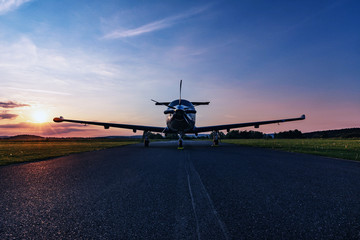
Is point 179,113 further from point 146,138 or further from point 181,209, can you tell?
point 181,209

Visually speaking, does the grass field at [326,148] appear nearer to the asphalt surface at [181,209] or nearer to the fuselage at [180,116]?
the fuselage at [180,116]

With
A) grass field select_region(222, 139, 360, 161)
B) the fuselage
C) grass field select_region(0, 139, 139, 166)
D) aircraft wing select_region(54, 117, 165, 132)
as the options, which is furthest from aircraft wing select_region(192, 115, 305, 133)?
grass field select_region(0, 139, 139, 166)

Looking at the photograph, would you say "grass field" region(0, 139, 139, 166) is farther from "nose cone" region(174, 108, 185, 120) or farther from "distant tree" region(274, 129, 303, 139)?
"distant tree" region(274, 129, 303, 139)

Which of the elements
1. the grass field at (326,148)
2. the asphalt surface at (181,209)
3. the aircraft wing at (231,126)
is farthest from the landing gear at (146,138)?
the asphalt surface at (181,209)

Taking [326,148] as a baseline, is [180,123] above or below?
above

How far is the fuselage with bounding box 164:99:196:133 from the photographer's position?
64.7ft

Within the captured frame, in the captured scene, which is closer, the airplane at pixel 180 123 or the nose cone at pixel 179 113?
the nose cone at pixel 179 113

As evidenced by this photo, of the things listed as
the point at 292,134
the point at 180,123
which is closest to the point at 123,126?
the point at 180,123

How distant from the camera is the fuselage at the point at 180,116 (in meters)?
19.7

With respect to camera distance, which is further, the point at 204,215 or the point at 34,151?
the point at 34,151

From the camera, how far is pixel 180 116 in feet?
64.6

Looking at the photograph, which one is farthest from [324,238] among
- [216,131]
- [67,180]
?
[216,131]

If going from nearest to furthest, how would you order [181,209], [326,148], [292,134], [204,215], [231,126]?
[204,215], [181,209], [326,148], [231,126], [292,134]

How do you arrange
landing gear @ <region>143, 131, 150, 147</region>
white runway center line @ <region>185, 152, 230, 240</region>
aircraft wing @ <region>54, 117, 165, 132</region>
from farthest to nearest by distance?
1. aircraft wing @ <region>54, 117, 165, 132</region>
2. landing gear @ <region>143, 131, 150, 147</region>
3. white runway center line @ <region>185, 152, 230, 240</region>
